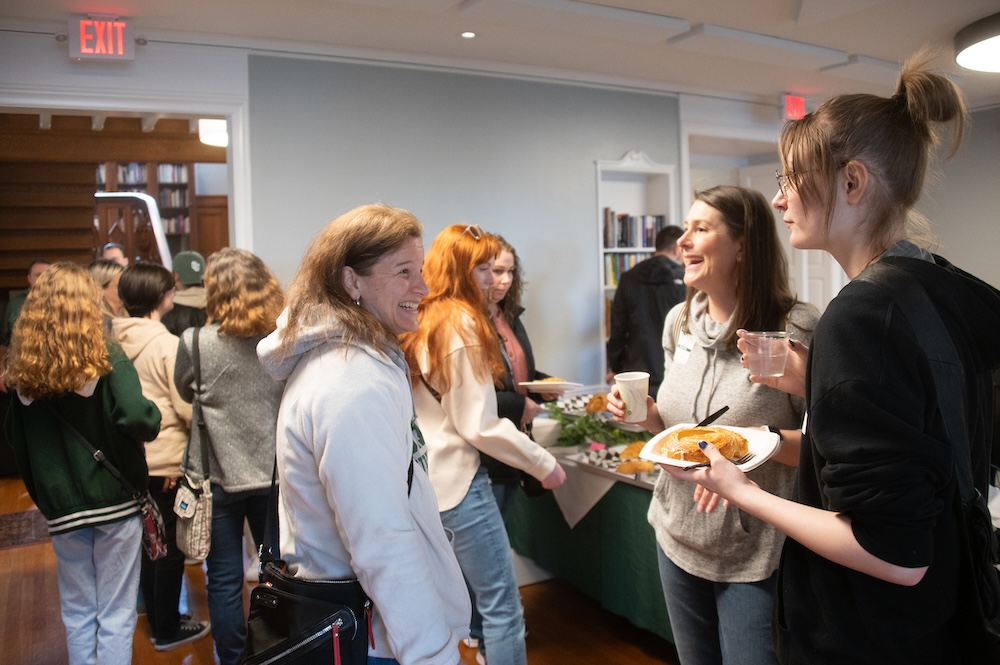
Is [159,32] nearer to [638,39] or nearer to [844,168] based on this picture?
[638,39]

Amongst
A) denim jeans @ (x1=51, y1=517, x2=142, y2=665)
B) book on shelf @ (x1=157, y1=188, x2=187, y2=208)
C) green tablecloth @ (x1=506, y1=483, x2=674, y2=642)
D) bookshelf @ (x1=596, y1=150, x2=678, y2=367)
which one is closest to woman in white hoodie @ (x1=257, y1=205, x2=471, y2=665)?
denim jeans @ (x1=51, y1=517, x2=142, y2=665)

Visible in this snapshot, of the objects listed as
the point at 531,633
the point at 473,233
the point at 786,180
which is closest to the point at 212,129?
the point at 473,233

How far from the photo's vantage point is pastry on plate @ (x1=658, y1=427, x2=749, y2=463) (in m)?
1.49

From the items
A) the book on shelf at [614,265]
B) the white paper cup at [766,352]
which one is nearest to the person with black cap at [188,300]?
the book on shelf at [614,265]

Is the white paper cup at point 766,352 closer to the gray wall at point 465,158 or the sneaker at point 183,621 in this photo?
the sneaker at point 183,621

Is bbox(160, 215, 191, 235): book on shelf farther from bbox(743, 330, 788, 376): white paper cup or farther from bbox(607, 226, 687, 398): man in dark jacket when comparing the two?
bbox(743, 330, 788, 376): white paper cup

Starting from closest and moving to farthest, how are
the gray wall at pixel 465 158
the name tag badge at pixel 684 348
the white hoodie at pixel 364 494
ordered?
the white hoodie at pixel 364 494 < the name tag badge at pixel 684 348 < the gray wall at pixel 465 158

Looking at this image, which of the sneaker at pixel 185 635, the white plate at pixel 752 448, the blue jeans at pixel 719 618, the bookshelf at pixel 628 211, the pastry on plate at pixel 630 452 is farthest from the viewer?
the bookshelf at pixel 628 211

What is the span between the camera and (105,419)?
2.70 metres

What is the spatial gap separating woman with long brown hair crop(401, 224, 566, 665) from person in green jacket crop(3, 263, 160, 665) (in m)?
1.08

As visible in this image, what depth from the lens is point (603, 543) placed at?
3.37m

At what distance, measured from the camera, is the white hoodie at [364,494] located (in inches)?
51.9

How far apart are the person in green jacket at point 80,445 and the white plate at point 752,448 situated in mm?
1862

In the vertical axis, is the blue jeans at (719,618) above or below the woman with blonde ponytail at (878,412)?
below
